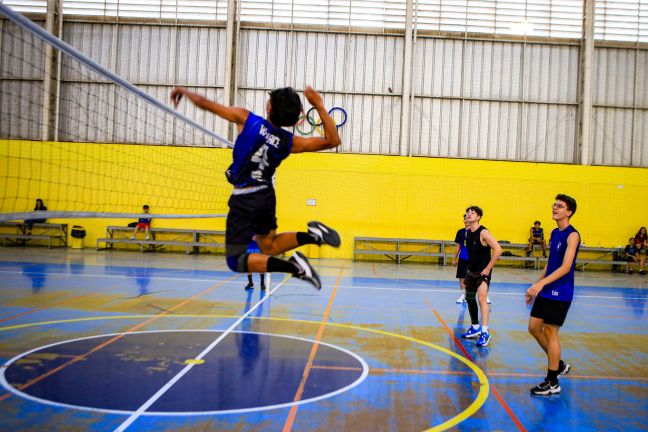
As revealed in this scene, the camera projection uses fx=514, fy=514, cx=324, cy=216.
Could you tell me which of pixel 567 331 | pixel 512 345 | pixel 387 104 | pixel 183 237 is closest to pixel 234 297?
pixel 512 345

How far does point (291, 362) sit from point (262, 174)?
2.53 metres

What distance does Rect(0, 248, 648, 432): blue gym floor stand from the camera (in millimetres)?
4129

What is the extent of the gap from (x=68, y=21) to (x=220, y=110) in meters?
19.5

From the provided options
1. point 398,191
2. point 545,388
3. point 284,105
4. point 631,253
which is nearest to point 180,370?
point 284,105

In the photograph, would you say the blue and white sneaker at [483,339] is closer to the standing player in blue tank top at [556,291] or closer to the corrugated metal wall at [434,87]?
the standing player in blue tank top at [556,291]

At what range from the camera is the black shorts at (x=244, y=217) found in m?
3.83

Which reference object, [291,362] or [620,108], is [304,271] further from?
[620,108]

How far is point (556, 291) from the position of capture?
500 centimetres

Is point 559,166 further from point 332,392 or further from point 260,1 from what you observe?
point 332,392

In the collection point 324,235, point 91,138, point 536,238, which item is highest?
point 91,138

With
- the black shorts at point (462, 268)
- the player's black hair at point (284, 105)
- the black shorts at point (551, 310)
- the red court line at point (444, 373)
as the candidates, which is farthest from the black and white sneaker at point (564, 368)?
the player's black hair at point (284, 105)

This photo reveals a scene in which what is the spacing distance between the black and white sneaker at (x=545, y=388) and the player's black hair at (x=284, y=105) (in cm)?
345

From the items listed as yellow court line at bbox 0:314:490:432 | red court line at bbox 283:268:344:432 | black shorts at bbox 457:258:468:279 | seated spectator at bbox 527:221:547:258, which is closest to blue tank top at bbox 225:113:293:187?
red court line at bbox 283:268:344:432

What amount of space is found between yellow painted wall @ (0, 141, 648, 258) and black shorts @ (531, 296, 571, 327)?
14.0 metres
